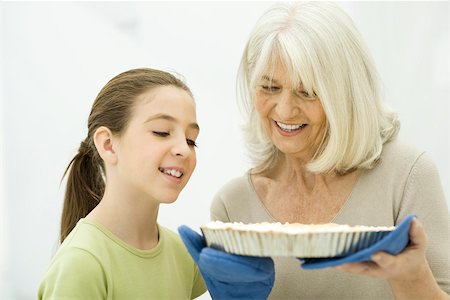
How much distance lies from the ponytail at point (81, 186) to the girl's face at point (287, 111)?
43cm

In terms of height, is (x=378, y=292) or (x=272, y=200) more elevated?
(x=272, y=200)

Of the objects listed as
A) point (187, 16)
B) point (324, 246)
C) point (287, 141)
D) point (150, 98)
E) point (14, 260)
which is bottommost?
point (14, 260)

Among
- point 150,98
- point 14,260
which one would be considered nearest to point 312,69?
point 150,98

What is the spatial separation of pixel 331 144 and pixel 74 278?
0.68 m

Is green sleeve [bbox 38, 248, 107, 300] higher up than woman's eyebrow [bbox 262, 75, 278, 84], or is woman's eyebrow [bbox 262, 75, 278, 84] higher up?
woman's eyebrow [bbox 262, 75, 278, 84]

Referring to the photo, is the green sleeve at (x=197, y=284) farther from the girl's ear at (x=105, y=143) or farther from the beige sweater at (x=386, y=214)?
the girl's ear at (x=105, y=143)

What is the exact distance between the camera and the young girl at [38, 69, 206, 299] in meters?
1.42

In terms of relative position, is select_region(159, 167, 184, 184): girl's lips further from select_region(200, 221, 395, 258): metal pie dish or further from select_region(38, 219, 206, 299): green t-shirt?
select_region(200, 221, 395, 258): metal pie dish

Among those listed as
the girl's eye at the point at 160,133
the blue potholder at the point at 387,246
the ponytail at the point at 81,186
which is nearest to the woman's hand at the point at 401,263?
the blue potholder at the point at 387,246

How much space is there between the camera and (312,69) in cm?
152

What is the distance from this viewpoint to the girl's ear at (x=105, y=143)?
1.54m

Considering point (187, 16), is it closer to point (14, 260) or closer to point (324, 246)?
point (14, 260)

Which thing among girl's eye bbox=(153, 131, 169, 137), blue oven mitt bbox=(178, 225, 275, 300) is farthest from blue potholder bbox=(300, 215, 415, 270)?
girl's eye bbox=(153, 131, 169, 137)

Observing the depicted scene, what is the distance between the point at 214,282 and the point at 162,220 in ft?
3.99
